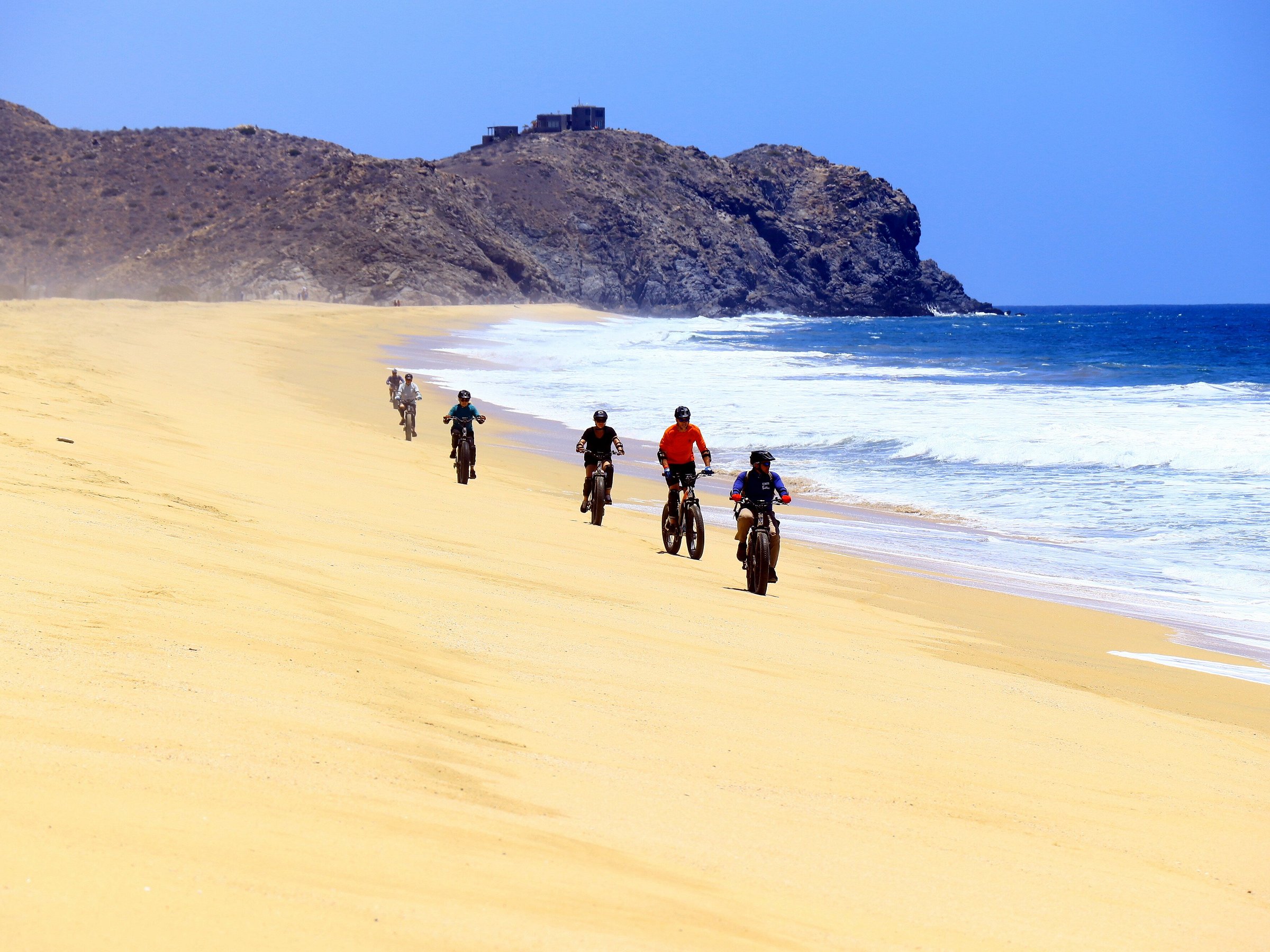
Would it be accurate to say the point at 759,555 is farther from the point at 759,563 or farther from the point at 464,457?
the point at 464,457

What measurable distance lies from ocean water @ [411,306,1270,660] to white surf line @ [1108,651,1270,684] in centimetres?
68

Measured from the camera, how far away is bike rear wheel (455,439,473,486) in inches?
656

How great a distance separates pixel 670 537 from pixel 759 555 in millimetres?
2397

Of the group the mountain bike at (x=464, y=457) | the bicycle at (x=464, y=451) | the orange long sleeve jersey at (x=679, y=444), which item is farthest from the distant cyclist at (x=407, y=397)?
the orange long sleeve jersey at (x=679, y=444)

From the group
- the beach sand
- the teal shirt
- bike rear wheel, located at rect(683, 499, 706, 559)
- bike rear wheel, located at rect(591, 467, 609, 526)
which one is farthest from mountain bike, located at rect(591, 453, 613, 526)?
the beach sand

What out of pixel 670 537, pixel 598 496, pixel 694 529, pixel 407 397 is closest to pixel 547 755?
pixel 694 529

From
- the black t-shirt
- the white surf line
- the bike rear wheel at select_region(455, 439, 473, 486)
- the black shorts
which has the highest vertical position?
the black t-shirt

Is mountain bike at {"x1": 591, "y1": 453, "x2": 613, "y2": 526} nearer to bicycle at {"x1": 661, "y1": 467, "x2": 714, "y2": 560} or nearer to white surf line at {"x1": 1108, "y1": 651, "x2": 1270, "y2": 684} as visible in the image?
bicycle at {"x1": 661, "y1": 467, "x2": 714, "y2": 560}

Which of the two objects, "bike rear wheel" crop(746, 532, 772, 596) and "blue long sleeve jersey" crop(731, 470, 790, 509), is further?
"blue long sleeve jersey" crop(731, 470, 790, 509)

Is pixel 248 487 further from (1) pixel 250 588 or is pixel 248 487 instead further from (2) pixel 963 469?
(2) pixel 963 469

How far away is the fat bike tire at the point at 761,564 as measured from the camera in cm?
1054

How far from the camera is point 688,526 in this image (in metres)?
12.7

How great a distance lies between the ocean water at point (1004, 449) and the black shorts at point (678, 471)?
2.31 meters

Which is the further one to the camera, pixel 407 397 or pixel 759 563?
pixel 407 397
